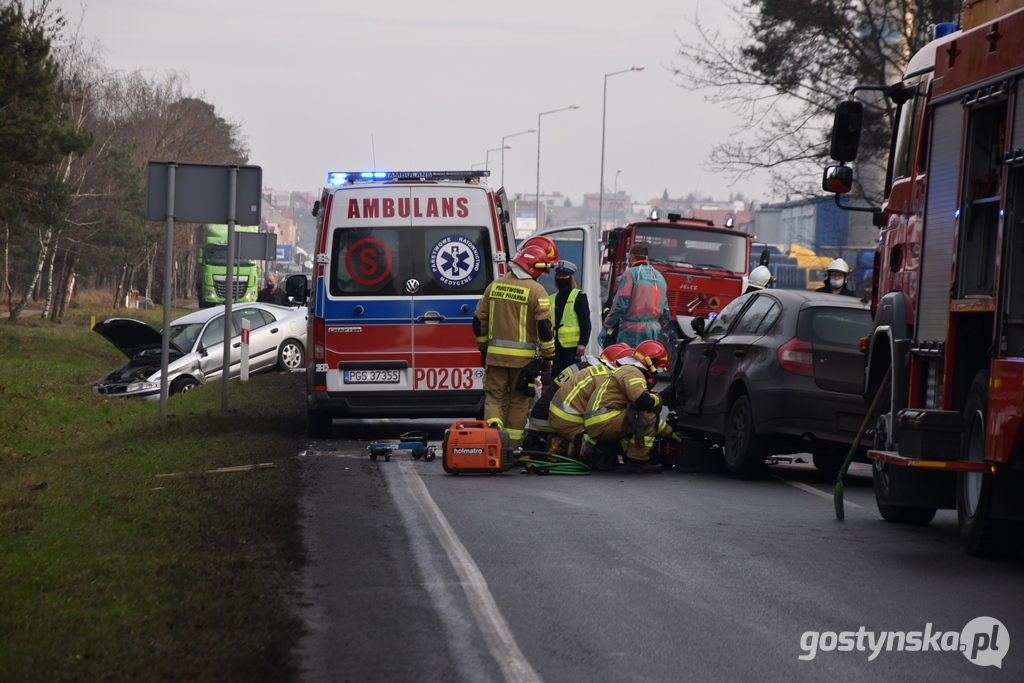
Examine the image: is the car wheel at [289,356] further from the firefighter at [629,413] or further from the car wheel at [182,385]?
the firefighter at [629,413]

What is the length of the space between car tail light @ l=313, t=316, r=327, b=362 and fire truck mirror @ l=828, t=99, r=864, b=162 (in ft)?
19.0

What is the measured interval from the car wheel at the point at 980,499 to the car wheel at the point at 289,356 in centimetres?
1729

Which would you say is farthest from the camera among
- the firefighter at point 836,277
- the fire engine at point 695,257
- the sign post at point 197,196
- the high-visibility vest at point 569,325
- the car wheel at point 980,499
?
the fire engine at point 695,257

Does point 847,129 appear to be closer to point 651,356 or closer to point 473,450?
point 651,356

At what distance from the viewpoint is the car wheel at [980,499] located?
696 centimetres

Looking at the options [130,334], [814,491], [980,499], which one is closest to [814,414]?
[814,491]

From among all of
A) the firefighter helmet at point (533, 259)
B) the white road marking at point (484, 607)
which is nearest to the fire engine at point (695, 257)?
the firefighter helmet at point (533, 259)

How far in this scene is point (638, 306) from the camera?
15.2 metres

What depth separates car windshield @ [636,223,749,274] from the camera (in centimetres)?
2403

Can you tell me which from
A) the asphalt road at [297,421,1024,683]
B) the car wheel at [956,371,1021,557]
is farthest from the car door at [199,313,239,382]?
the car wheel at [956,371,1021,557]

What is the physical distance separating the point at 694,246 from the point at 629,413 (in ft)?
46.0

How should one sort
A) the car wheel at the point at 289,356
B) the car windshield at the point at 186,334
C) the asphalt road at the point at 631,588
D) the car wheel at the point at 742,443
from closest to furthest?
the asphalt road at the point at 631,588 < the car wheel at the point at 742,443 < the car windshield at the point at 186,334 < the car wheel at the point at 289,356

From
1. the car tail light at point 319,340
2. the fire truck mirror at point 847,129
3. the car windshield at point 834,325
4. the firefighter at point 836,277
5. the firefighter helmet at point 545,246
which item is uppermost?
the fire truck mirror at point 847,129

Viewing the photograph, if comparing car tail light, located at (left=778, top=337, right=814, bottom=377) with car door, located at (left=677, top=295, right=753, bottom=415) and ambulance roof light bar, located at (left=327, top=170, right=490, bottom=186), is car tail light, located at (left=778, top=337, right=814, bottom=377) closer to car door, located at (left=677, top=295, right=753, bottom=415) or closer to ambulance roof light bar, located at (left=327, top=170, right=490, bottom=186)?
car door, located at (left=677, top=295, right=753, bottom=415)
